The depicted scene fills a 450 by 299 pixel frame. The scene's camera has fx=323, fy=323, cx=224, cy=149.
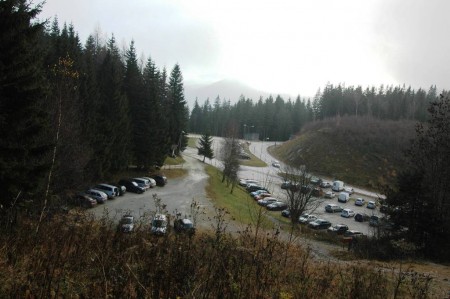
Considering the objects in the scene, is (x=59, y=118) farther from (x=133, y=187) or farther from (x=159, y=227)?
(x=133, y=187)

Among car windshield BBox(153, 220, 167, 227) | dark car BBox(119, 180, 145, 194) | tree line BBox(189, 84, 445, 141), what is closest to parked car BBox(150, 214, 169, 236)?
car windshield BBox(153, 220, 167, 227)

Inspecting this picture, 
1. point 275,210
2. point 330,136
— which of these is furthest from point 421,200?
point 330,136

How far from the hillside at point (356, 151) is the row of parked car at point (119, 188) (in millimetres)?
37956

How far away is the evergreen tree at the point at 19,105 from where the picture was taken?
41.9ft

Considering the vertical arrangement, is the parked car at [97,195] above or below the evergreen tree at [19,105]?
below

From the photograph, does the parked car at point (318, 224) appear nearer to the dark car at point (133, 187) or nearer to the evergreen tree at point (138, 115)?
the dark car at point (133, 187)

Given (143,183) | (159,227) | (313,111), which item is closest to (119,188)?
(143,183)

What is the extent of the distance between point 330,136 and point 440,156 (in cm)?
6744

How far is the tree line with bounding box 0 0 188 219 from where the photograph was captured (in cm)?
1296

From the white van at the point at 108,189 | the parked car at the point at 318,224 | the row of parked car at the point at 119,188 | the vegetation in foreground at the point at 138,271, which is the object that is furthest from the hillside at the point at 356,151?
the vegetation in foreground at the point at 138,271

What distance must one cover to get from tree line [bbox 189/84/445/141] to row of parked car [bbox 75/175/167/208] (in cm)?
6800

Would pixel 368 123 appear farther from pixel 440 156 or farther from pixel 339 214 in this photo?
pixel 440 156

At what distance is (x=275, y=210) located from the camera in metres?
44.5

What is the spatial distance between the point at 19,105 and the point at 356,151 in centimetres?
Answer: 7991
